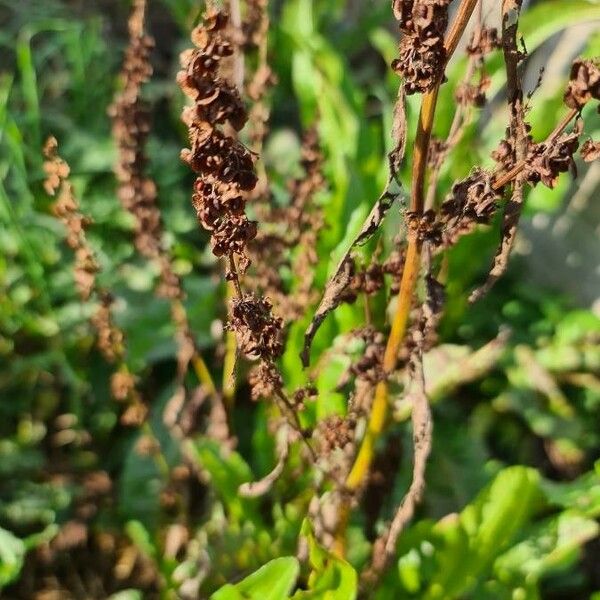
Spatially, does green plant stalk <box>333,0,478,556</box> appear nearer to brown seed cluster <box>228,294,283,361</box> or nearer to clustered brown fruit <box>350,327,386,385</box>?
clustered brown fruit <box>350,327,386,385</box>

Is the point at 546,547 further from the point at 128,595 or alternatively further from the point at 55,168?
the point at 55,168

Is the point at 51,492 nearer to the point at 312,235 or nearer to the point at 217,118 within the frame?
the point at 312,235

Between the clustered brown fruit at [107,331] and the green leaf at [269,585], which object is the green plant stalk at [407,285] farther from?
the clustered brown fruit at [107,331]

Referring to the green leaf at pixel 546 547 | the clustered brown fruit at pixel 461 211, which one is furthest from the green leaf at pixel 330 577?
the clustered brown fruit at pixel 461 211

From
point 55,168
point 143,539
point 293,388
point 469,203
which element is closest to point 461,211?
point 469,203

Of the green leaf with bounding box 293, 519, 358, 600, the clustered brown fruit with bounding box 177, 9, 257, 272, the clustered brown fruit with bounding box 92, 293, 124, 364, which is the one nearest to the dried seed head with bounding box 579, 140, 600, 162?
the clustered brown fruit with bounding box 177, 9, 257, 272

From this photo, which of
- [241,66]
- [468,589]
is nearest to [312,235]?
[241,66]

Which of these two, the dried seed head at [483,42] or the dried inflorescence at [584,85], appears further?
the dried seed head at [483,42]

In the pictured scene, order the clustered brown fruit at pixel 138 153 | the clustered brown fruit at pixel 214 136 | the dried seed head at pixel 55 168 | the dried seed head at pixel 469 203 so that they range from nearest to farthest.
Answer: the clustered brown fruit at pixel 214 136
the dried seed head at pixel 469 203
the dried seed head at pixel 55 168
the clustered brown fruit at pixel 138 153
